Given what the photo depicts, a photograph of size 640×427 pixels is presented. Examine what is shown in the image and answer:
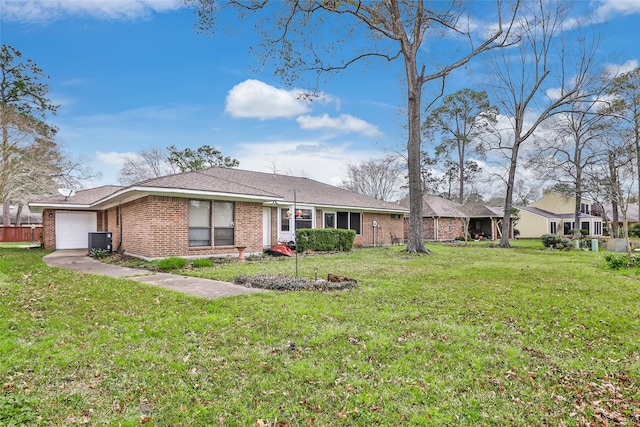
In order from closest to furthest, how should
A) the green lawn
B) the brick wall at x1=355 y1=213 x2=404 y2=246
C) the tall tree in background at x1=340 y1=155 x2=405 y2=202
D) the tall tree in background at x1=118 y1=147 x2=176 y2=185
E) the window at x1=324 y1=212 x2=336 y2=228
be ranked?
the green lawn, the window at x1=324 y1=212 x2=336 y2=228, the brick wall at x1=355 y1=213 x2=404 y2=246, the tall tree in background at x1=118 y1=147 x2=176 y2=185, the tall tree in background at x1=340 y1=155 x2=405 y2=202

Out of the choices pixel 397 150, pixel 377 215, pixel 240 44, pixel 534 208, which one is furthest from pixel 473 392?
pixel 534 208

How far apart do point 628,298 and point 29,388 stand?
8.73m

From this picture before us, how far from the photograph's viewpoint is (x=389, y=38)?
601 inches

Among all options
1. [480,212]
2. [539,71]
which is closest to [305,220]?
[539,71]

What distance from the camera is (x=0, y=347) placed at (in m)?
3.74

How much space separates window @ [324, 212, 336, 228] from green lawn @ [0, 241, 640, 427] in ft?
40.9

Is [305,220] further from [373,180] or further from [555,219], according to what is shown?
[555,219]

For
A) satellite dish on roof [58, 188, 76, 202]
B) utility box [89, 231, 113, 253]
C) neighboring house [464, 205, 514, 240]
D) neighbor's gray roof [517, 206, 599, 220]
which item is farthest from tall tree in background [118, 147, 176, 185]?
neighbor's gray roof [517, 206, 599, 220]

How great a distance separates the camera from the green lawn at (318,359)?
2.70 metres

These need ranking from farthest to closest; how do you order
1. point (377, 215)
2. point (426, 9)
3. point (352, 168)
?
point (352, 168), point (377, 215), point (426, 9)

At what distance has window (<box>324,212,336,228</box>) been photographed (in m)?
18.9

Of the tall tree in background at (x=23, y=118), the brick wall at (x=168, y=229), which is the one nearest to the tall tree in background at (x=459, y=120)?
the brick wall at (x=168, y=229)

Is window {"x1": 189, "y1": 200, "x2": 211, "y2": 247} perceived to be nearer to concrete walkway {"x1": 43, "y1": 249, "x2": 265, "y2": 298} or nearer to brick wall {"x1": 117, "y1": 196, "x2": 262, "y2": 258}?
brick wall {"x1": 117, "y1": 196, "x2": 262, "y2": 258}

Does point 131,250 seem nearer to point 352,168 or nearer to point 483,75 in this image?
point 483,75
